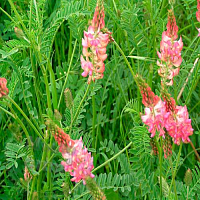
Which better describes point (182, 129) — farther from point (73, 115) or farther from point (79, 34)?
point (79, 34)

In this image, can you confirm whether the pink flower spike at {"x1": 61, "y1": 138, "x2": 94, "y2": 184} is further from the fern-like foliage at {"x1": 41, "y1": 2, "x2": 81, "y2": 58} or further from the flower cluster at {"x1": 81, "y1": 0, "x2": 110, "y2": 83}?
the fern-like foliage at {"x1": 41, "y1": 2, "x2": 81, "y2": 58}

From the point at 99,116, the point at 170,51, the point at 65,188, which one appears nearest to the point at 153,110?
the point at 170,51

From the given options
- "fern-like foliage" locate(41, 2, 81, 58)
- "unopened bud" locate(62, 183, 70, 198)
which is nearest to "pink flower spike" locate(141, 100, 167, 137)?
"unopened bud" locate(62, 183, 70, 198)

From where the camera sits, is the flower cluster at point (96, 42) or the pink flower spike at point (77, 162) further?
the flower cluster at point (96, 42)

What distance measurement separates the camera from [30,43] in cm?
138

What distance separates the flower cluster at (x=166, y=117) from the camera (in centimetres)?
102

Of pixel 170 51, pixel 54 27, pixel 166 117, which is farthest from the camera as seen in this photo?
pixel 54 27

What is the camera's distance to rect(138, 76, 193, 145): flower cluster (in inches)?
40.3

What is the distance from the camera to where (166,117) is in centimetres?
102

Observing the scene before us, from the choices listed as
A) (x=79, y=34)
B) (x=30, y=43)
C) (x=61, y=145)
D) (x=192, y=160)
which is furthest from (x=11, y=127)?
(x=192, y=160)

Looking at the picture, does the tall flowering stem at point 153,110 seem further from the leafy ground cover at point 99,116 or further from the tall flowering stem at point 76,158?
the tall flowering stem at point 76,158

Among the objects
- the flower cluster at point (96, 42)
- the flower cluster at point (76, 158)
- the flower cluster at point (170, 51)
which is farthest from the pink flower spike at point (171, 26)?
the flower cluster at point (76, 158)

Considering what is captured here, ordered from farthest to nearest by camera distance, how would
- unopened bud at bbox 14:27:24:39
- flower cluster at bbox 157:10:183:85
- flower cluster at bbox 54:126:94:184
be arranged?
unopened bud at bbox 14:27:24:39
flower cluster at bbox 157:10:183:85
flower cluster at bbox 54:126:94:184

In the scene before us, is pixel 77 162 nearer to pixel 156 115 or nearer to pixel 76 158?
pixel 76 158
